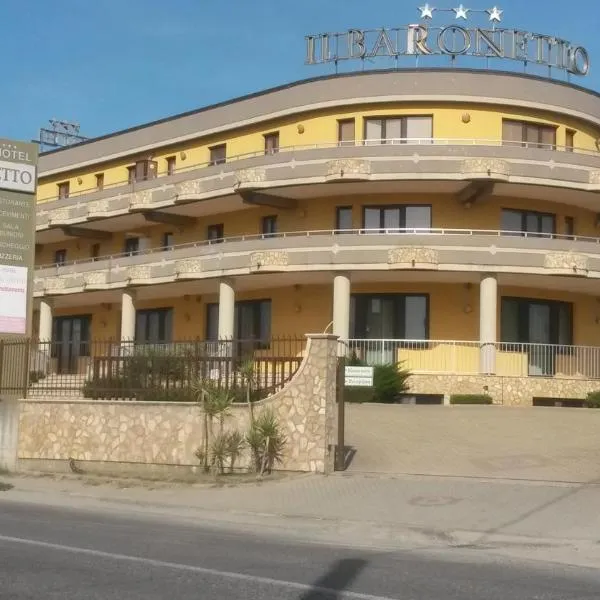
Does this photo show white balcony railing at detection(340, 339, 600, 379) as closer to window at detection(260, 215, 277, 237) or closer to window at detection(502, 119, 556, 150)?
window at detection(260, 215, 277, 237)

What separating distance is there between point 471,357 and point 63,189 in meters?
23.0

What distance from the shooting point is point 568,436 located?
72.9 feet

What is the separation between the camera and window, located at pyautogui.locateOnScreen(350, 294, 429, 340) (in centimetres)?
3500

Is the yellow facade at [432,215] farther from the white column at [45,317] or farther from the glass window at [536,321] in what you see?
the white column at [45,317]

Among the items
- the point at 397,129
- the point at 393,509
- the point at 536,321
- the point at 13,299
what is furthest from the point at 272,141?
the point at 393,509

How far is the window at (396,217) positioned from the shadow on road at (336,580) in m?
24.6

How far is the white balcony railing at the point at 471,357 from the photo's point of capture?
33.1 metres

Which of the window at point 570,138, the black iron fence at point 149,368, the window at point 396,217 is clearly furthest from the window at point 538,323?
the black iron fence at point 149,368

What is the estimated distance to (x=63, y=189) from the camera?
47844 millimetres

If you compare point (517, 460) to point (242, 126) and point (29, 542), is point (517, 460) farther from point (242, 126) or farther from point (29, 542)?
point (242, 126)

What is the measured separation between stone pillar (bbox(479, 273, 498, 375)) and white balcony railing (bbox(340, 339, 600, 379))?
14.9 inches

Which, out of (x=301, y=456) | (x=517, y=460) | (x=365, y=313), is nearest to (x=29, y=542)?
(x=301, y=456)

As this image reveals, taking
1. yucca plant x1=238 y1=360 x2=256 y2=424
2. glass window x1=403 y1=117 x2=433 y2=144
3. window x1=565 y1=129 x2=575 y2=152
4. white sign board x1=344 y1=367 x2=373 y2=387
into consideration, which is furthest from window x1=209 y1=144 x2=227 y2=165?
yucca plant x1=238 y1=360 x2=256 y2=424

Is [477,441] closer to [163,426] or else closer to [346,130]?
[163,426]
